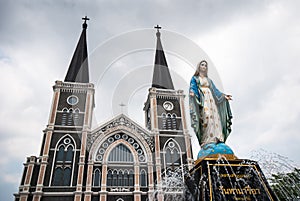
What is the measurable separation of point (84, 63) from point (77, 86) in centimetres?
578

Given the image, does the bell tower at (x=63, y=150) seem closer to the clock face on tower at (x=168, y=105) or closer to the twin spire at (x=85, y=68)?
the twin spire at (x=85, y=68)

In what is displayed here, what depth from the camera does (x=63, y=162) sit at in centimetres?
2058

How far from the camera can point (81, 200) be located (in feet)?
62.1

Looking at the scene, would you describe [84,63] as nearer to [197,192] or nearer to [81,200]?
[81,200]

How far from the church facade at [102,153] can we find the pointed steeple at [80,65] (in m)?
0.26

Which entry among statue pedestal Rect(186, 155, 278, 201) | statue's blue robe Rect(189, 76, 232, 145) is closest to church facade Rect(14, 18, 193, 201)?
statue's blue robe Rect(189, 76, 232, 145)

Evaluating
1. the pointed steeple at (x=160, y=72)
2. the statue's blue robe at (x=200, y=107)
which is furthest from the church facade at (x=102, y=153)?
the statue's blue robe at (x=200, y=107)

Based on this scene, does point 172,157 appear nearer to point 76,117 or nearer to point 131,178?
point 131,178

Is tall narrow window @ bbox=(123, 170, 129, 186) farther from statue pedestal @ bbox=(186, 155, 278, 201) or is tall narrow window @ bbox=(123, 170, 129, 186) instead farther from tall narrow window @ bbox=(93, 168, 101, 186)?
statue pedestal @ bbox=(186, 155, 278, 201)

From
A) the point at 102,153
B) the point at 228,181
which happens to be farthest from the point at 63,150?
the point at 228,181

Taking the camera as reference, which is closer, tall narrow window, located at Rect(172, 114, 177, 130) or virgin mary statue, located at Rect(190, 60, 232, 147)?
virgin mary statue, located at Rect(190, 60, 232, 147)

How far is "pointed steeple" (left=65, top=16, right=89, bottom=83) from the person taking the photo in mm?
27119

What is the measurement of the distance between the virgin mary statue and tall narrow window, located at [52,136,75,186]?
1765cm

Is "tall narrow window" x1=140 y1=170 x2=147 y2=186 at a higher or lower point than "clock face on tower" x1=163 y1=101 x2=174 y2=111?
lower
